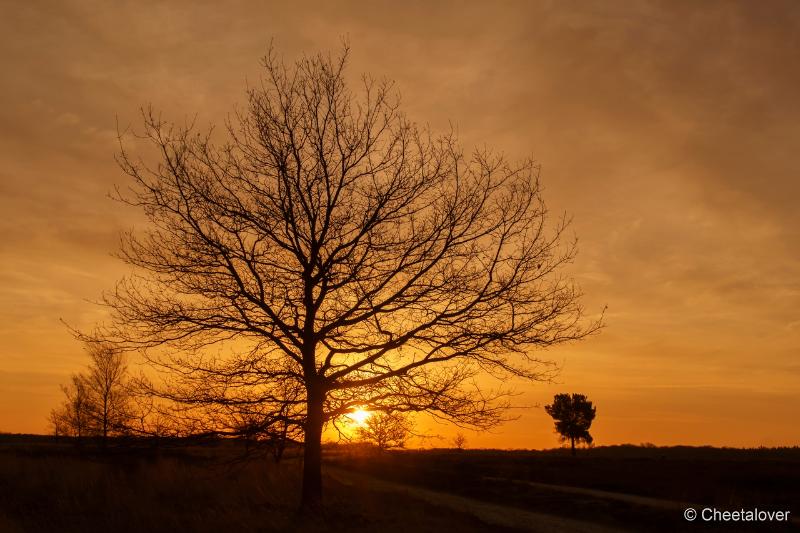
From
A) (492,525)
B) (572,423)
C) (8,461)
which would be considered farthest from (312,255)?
(572,423)

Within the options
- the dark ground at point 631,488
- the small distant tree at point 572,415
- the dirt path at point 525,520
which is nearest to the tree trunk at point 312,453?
the dark ground at point 631,488

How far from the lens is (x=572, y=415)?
75.8 metres

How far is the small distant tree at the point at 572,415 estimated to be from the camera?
2977 inches

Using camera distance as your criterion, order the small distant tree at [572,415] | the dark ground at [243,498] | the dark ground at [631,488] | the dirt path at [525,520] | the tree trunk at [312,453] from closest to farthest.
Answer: the dark ground at [243,498], the tree trunk at [312,453], the dirt path at [525,520], the dark ground at [631,488], the small distant tree at [572,415]

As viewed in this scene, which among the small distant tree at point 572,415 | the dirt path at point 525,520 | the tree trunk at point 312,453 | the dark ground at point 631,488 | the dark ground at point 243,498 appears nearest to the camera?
the dark ground at point 243,498

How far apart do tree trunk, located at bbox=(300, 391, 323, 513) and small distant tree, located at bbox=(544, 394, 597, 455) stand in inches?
2602

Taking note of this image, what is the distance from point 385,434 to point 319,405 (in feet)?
5.06

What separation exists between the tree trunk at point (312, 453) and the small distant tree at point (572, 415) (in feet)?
217

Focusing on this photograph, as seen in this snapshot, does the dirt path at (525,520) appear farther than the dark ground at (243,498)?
Yes

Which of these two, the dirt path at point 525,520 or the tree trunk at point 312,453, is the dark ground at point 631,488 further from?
the tree trunk at point 312,453

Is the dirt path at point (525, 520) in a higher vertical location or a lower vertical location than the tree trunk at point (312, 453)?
lower

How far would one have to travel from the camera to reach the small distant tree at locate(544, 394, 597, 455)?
75.6 meters

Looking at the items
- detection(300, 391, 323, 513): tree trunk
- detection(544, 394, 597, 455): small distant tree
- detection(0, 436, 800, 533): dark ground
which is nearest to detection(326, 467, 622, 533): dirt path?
detection(0, 436, 800, 533): dark ground

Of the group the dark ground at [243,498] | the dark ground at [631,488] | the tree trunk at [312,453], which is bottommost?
the dark ground at [631,488]
